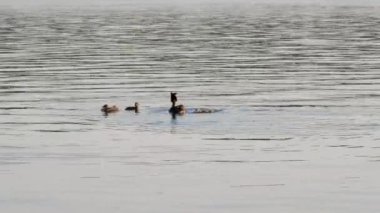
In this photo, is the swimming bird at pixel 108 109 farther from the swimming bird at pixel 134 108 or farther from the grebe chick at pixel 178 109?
the grebe chick at pixel 178 109

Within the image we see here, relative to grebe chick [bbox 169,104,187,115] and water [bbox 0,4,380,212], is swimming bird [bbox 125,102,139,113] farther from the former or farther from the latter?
grebe chick [bbox 169,104,187,115]

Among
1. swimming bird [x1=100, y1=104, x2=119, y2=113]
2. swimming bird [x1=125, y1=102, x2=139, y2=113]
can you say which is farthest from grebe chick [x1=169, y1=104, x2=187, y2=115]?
swimming bird [x1=100, y1=104, x2=119, y2=113]

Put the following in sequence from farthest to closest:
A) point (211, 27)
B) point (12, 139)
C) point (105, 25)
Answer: point (105, 25) < point (211, 27) < point (12, 139)

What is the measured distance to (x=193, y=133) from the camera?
36844mm

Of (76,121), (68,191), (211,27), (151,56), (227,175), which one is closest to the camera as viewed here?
(68,191)

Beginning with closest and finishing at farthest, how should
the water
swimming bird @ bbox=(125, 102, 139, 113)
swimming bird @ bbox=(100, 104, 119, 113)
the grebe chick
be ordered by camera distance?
1. the water
2. the grebe chick
3. swimming bird @ bbox=(100, 104, 119, 113)
4. swimming bird @ bbox=(125, 102, 139, 113)

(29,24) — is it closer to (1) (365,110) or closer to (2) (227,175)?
(1) (365,110)

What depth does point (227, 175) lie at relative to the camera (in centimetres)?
2920

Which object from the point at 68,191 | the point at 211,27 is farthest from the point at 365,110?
the point at 211,27

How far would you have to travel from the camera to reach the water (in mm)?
26578

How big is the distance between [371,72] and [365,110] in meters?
18.2

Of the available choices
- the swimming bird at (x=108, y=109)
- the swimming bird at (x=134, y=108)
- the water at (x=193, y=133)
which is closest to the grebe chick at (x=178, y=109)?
the water at (x=193, y=133)

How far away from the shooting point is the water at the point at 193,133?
2658cm

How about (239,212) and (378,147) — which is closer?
(239,212)
